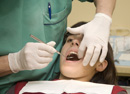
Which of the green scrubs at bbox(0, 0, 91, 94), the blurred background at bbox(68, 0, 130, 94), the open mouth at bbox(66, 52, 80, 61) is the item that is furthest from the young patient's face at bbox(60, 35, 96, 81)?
the blurred background at bbox(68, 0, 130, 94)

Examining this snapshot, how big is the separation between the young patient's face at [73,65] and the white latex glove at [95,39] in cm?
13

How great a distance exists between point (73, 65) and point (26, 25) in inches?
18.6

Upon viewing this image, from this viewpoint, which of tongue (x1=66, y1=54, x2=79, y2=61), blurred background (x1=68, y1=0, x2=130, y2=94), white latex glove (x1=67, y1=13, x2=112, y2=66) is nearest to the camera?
white latex glove (x1=67, y1=13, x2=112, y2=66)

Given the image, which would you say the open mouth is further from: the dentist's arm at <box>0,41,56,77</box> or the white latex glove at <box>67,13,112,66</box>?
the dentist's arm at <box>0,41,56,77</box>

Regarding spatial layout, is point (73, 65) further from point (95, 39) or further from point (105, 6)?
point (105, 6)

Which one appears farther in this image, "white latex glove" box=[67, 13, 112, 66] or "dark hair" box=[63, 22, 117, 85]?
"dark hair" box=[63, 22, 117, 85]

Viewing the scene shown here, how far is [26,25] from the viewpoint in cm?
143

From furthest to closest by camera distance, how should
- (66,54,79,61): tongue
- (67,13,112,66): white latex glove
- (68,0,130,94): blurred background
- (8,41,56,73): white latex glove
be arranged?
1. (68,0,130,94): blurred background
2. (66,54,79,61): tongue
3. (67,13,112,66): white latex glove
4. (8,41,56,73): white latex glove

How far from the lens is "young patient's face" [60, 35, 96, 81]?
1570mm

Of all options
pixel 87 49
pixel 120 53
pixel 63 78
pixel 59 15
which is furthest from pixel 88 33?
pixel 120 53

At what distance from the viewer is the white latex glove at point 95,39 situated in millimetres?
1390

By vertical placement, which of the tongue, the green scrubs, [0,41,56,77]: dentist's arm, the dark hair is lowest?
the dark hair

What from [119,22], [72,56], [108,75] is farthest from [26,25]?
[119,22]

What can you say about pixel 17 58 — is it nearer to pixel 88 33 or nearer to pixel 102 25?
pixel 88 33
